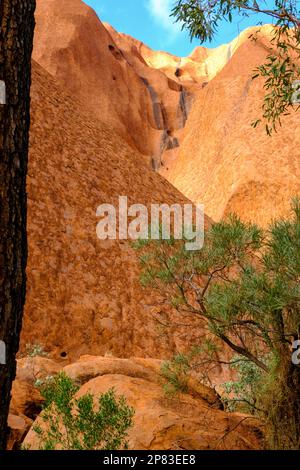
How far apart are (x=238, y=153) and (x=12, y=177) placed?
2303 cm

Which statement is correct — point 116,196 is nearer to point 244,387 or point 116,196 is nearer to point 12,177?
point 244,387

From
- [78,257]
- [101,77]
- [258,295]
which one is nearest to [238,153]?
[78,257]

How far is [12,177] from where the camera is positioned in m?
3.67

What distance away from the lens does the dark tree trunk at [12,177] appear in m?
3.53

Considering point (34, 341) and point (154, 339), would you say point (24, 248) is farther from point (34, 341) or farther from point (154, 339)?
point (154, 339)

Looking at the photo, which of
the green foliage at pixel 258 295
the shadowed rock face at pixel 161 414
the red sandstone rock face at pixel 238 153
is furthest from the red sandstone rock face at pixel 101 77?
the shadowed rock face at pixel 161 414

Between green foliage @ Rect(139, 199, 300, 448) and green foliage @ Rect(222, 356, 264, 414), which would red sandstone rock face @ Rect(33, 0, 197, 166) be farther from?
green foliage @ Rect(139, 199, 300, 448)

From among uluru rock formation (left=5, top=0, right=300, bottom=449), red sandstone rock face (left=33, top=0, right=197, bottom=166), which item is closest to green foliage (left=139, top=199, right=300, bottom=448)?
uluru rock formation (left=5, top=0, right=300, bottom=449)

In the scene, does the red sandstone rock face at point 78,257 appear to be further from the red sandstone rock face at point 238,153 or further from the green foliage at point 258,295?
the red sandstone rock face at point 238,153

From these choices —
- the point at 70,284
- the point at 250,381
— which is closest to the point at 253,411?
the point at 250,381

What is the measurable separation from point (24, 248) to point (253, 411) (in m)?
4.79

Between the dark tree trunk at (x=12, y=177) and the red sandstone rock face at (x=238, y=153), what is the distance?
1952cm

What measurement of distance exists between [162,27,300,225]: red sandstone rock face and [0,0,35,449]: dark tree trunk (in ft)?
64.0

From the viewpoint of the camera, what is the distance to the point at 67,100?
18438mm
